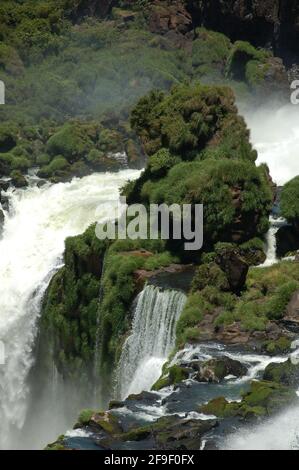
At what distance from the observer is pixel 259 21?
271ft

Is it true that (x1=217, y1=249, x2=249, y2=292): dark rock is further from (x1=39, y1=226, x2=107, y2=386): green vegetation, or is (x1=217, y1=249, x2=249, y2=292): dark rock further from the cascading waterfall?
(x1=39, y1=226, x2=107, y2=386): green vegetation

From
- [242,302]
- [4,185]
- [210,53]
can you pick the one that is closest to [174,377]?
[242,302]

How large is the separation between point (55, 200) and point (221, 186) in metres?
20.7

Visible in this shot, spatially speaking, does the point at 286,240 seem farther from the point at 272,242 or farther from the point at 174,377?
the point at 174,377

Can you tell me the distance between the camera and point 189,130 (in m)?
44.1

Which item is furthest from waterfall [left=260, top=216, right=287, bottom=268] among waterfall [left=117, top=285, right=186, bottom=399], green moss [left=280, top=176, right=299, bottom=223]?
waterfall [left=117, top=285, right=186, bottom=399]

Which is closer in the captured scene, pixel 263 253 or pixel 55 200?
pixel 263 253

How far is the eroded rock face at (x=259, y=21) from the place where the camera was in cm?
8069

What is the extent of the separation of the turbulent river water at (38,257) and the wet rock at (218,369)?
3.85 metres

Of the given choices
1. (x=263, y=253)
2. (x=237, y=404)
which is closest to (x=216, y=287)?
(x=263, y=253)

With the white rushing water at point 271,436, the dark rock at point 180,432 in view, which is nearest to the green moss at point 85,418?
the dark rock at point 180,432

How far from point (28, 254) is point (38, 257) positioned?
2.95ft

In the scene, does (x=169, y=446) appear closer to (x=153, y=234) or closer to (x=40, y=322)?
(x=153, y=234)

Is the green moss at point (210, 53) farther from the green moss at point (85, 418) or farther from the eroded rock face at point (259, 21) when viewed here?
the green moss at point (85, 418)
